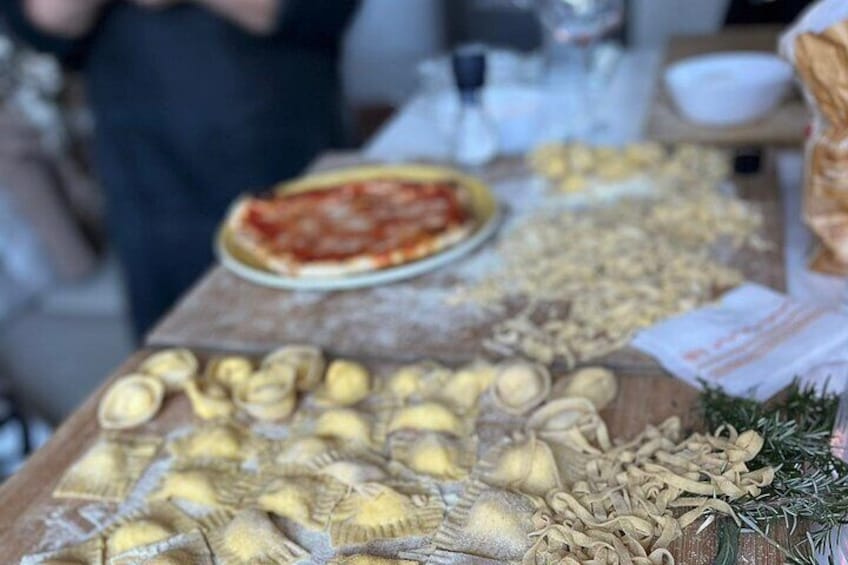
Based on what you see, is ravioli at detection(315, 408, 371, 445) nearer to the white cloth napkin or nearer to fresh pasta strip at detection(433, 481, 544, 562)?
fresh pasta strip at detection(433, 481, 544, 562)

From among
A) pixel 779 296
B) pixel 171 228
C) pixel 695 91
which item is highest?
pixel 695 91

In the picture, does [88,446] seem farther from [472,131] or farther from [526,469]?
[472,131]

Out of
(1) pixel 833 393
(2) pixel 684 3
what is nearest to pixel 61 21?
(1) pixel 833 393

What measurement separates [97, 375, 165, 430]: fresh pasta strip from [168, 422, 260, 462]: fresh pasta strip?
0.18ft

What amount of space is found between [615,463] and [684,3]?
244 centimetres

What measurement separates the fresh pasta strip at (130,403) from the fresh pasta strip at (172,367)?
1 centimetres

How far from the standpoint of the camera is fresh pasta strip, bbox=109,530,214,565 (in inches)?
25.6

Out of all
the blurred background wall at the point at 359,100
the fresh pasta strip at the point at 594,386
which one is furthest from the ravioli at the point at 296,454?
the blurred background wall at the point at 359,100

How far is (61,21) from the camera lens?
5.66 ft

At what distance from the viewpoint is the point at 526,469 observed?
70cm

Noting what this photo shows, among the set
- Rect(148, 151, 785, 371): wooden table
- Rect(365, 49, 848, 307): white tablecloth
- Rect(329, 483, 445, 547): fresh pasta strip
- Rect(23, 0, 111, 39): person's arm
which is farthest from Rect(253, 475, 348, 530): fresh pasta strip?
Rect(23, 0, 111, 39): person's arm

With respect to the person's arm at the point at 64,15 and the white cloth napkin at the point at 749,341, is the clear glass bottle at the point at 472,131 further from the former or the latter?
the person's arm at the point at 64,15

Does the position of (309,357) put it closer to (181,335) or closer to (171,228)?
(181,335)

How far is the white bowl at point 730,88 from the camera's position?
1.29 m
